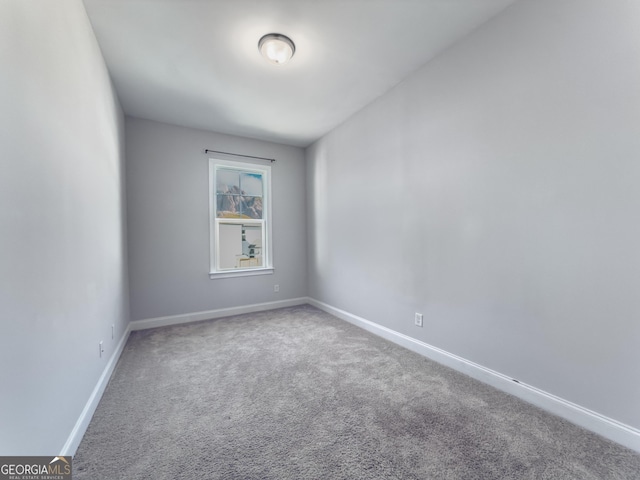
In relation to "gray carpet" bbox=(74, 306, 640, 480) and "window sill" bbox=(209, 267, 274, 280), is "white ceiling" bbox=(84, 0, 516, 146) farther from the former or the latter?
"gray carpet" bbox=(74, 306, 640, 480)

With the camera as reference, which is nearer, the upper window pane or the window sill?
the window sill

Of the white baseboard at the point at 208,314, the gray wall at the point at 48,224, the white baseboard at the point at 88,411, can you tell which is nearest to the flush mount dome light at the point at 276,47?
the gray wall at the point at 48,224

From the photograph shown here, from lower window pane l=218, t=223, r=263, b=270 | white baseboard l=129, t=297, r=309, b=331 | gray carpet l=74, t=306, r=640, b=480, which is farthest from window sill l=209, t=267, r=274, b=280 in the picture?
gray carpet l=74, t=306, r=640, b=480

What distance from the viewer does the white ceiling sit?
1916 millimetres

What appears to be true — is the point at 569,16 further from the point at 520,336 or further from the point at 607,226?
the point at 520,336

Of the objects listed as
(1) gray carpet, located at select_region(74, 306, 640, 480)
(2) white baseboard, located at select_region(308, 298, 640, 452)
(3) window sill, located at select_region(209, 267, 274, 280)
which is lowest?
(1) gray carpet, located at select_region(74, 306, 640, 480)

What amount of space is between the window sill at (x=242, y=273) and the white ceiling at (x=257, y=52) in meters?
2.18

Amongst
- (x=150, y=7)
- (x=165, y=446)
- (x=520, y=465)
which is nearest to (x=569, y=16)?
(x=520, y=465)

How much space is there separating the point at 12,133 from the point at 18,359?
844 millimetres

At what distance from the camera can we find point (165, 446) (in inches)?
59.6

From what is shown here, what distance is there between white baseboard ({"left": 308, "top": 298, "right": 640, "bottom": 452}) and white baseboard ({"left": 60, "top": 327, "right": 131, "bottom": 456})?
2.59 m

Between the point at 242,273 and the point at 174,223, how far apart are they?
47.1 inches

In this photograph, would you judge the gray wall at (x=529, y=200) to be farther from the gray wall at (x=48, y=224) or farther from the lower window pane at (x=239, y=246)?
the gray wall at (x=48, y=224)

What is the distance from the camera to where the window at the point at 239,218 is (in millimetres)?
4055
